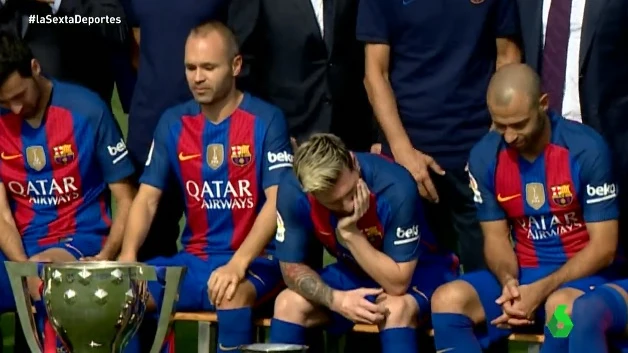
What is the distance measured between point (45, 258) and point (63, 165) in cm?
49

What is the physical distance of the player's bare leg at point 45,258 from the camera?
7719 mm

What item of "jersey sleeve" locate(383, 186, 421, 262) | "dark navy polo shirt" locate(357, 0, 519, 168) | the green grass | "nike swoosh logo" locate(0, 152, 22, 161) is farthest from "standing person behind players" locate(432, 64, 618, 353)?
"nike swoosh logo" locate(0, 152, 22, 161)

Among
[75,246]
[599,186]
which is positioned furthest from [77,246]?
[599,186]

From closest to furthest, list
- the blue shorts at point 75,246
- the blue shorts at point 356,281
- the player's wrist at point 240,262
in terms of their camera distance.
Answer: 1. the blue shorts at point 356,281
2. the player's wrist at point 240,262
3. the blue shorts at point 75,246

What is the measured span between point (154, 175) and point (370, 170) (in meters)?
1.14

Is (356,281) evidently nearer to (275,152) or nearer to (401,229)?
(401,229)

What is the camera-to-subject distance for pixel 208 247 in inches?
310

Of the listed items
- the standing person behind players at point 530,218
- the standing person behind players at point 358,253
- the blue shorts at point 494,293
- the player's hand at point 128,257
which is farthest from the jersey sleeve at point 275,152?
the blue shorts at point 494,293

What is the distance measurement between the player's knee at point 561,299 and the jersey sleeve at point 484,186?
51 centimetres

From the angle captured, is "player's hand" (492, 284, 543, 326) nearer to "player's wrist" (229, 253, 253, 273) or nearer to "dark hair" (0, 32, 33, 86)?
"player's wrist" (229, 253, 253, 273)

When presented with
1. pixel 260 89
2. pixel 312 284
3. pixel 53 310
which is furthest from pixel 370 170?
pixel 53 310

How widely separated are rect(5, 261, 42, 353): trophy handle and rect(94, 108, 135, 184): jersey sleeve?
149 centimetres

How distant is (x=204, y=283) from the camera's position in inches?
301

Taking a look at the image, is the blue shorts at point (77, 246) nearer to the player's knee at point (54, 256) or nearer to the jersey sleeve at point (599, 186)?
the player's knee at point (54, 256)
